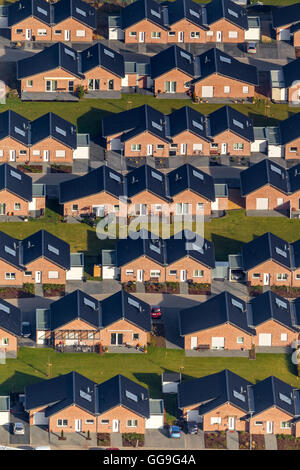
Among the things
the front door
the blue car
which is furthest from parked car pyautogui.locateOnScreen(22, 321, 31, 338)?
the blue car

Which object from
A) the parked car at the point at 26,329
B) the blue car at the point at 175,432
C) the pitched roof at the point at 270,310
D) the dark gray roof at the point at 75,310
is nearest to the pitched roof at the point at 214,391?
the blue car at the point at 175,432

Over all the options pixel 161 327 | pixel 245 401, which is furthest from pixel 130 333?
pixel 245 401

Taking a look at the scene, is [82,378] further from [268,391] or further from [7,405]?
[268,391]

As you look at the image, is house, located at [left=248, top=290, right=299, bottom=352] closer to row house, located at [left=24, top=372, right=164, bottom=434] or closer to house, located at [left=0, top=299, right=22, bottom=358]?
row house, located at [left=24, top=372, right=164, bottom=434]

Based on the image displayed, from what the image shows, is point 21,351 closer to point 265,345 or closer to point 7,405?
point 7,405

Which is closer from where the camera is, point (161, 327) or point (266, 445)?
point (266, 445)

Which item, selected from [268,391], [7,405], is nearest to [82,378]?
[7,405]

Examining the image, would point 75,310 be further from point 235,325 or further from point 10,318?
point 235,325
